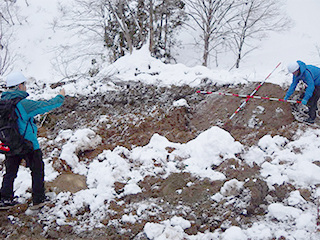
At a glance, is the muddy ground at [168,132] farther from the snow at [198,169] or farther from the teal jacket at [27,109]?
the teal jacket at [27,109]

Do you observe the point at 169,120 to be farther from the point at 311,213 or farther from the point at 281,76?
the point at 311,213

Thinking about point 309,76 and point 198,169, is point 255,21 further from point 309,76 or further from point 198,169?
point 198,169

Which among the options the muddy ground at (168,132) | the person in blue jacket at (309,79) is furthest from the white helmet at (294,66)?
the muddy ground at (168,132)

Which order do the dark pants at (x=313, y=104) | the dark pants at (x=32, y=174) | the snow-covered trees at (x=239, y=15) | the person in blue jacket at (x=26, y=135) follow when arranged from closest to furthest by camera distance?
the person in blue jacket at (x=26, y=135) < the dark pants at (x=32, y=174) < the dark pants at (x=313, y=104) < the snow-covered trees at (x=239, y=15)

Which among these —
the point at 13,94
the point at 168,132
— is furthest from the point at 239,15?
the point at 13,94

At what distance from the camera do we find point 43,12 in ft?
91.7

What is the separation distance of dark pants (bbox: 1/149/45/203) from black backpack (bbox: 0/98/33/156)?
0.18 m

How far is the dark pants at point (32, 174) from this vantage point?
133 inches

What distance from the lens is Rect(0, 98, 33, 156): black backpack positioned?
309 cm

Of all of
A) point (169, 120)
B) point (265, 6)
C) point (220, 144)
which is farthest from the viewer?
point (265, 6)

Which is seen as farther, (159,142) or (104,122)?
(104,122)

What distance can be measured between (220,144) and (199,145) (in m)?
0.39

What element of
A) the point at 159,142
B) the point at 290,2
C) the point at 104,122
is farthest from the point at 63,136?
the point at 290,2

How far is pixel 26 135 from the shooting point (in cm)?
329
